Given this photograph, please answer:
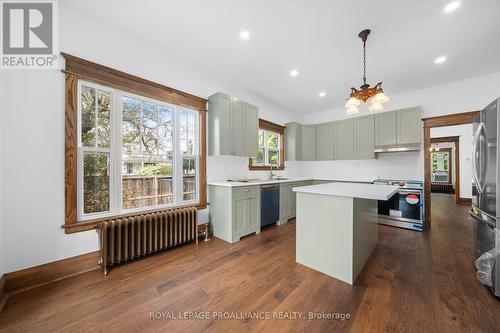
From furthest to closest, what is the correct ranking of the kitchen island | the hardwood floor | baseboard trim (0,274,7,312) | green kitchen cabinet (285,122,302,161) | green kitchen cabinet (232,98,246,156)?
green kitchen cabinet (285,122,302,161), green kitchen cabinet (232,98,246,156), the kitchen island, baseboard trim (0,274,7,312), the hardwood floor

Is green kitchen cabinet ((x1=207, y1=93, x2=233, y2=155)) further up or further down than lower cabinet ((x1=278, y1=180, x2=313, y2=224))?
further up

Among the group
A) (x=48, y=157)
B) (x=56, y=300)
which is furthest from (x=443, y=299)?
(x=48, y=157)

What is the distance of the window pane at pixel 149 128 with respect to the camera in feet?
8.59

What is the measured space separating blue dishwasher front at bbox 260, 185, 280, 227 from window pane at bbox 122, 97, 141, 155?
2.18 m

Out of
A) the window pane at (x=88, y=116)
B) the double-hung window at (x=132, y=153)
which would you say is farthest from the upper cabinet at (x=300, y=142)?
the window pane at (x=88, y=116)

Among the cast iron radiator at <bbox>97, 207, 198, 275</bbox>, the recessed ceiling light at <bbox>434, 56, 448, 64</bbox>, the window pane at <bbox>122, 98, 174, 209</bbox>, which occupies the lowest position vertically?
the cast iron radiator at <bbox>97, 207, 198, 275</bbox>

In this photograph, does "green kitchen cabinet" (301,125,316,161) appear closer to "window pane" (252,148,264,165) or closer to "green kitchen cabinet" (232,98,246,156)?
"window pane" (252,148,264,165)

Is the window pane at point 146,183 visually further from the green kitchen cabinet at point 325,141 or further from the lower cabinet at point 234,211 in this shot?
the green kitchen cabinet at point 325,141

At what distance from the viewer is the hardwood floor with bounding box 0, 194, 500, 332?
137 centimetres

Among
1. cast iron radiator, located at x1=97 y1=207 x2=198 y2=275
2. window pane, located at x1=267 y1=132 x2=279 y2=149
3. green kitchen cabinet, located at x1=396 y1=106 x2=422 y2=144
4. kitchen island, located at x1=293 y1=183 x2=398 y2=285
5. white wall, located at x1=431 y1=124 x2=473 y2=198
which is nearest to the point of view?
kitchen island, located at x1=293 y1=183 x2=398 y2=285

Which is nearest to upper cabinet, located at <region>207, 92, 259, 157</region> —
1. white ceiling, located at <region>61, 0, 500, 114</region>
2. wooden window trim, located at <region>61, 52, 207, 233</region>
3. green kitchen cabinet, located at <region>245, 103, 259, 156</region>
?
green kitchen cabinet, located at <region>245, 103, 259, 156</region>

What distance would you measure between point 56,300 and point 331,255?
Answer: 8.75 ft

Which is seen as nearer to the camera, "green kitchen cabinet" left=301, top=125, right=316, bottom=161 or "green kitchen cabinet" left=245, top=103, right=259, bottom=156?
"green kitchen cabinet" left=245, top=103, right=259, bottom=156

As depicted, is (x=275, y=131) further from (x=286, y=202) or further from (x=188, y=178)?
(x=188, y=178)
